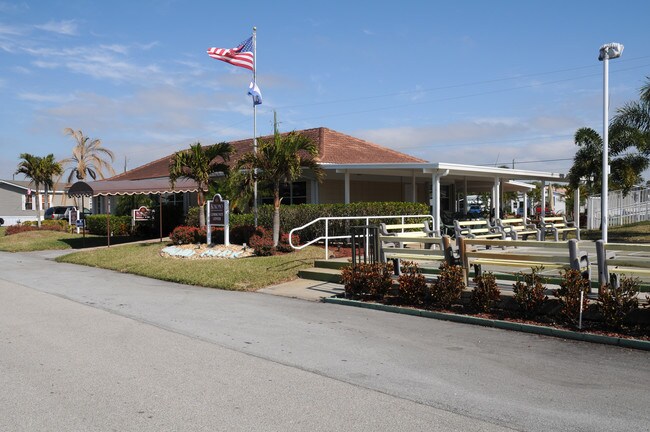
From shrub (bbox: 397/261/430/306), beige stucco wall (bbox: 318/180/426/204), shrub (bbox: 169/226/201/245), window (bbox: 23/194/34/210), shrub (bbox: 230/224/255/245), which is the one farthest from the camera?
window (bbox: 23/194/34/210)

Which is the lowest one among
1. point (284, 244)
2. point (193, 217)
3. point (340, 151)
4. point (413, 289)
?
point (413, 289)

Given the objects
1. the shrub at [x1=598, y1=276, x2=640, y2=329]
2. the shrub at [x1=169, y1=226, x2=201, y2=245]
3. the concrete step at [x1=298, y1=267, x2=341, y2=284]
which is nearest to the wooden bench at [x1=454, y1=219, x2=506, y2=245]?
the concrete step at [x1=298, y1=267, x2=341, y2=284]

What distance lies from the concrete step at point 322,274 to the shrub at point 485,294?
4.32m

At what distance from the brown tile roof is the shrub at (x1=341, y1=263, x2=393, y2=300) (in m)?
11.3

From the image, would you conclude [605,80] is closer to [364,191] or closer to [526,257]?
[526,257]

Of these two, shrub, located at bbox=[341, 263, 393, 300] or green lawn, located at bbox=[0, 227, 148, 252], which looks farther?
green lawn, located at bbox=[0, 227, 148, 252]

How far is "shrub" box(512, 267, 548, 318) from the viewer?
27.4ft

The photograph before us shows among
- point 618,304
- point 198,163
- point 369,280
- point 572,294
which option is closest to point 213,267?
point 198,163

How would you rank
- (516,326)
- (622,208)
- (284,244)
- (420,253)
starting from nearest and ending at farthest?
(516,326) → (420,253) → (284,244) → (622,208)

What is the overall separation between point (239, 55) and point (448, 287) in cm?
1243

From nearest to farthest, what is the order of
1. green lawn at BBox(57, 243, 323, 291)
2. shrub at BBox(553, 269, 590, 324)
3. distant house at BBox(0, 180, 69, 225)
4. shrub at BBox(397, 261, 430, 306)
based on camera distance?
shrub at BBox(553, 269, 590, 324)
shrub at BBox(397, 261, 430, 306)
green lawn at BBox(57, 243, 323, 291)
distant house at BBox(0, 180, 69, 225)

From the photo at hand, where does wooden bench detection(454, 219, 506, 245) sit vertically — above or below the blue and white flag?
below

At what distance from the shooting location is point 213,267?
15.3m

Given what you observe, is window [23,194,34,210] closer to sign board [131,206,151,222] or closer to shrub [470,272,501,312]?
sign board [131,206,151,222]
